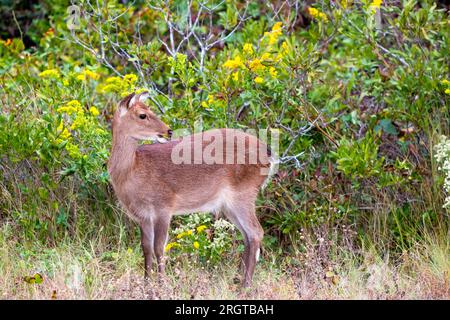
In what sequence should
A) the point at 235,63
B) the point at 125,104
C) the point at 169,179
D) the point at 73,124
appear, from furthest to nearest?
the point at 73,124, the point at 235,63, the point at 169,179, the point at 125,104

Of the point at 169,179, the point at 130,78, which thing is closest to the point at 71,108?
the point at 130,78

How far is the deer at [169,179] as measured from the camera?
6.89 meters

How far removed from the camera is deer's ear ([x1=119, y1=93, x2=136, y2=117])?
6.84 meters

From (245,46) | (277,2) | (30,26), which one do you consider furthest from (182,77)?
(30,26)

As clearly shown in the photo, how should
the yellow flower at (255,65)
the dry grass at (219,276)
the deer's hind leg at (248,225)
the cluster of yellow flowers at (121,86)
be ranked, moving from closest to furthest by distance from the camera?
the dry grass at (219,276) → the deer's hind leg at (248,225) → the yellow flower at (255,65) → the cluster of yellow flowers at (121,86)

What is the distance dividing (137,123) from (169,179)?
489 mm

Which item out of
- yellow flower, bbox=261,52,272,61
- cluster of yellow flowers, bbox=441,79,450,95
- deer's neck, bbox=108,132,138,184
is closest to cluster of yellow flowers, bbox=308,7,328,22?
yellow flower, bbox=261,52,272,61

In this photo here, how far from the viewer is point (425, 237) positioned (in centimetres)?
720

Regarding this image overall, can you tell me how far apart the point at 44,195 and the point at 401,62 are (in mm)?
3449

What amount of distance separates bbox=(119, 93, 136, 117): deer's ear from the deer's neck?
A: 0.17m

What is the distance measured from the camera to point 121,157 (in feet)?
22.7

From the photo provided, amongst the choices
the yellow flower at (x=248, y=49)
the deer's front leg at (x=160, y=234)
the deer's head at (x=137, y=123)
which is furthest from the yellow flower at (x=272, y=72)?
the deer's front leg at (x=160, y=234)

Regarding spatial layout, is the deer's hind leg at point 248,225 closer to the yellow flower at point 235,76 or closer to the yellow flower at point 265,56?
the yellow flower at point 235,76

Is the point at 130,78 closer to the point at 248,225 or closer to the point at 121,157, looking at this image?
the point at 121,157
